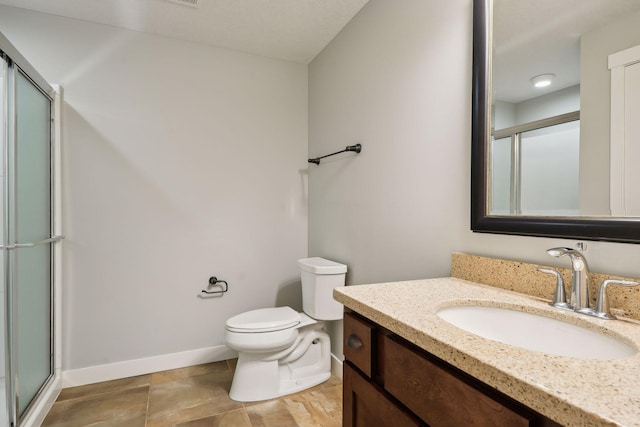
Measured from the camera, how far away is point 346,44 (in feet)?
7.25

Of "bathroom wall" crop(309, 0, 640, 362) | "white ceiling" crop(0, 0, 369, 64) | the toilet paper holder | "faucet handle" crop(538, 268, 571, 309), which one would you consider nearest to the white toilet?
"bathroom wall" crop(309, 0, 640, 362)

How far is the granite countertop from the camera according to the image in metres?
0.46

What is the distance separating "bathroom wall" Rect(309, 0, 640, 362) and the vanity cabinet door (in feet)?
2.12

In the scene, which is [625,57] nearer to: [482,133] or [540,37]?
[540,37]

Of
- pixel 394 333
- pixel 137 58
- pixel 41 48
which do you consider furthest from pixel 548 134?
pixel 41 48

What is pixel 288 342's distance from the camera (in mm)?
1979

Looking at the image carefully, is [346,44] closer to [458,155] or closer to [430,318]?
[458,155]

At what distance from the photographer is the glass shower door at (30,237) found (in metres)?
1.57

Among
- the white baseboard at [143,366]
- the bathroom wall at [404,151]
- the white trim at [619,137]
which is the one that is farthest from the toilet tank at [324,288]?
the white trim at [619,137]

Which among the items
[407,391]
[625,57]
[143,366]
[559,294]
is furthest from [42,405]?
[625,57]

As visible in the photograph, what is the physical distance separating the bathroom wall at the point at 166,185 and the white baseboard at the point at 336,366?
0.63 m

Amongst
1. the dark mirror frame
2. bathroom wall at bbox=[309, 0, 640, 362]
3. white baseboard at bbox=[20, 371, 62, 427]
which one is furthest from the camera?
white baseboard at bbox=[20, 371, 62, 427]

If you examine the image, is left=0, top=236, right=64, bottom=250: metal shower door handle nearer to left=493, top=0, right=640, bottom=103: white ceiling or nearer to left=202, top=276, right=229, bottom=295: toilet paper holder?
left=202, top=276, right=229, bottom=295: toilet paper holder

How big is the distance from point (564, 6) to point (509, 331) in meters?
0.98
